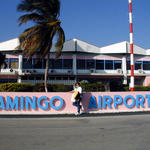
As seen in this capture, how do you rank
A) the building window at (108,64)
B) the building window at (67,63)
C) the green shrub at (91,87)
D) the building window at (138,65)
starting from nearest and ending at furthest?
1. the green shrub at (91,87)
2. the building window at (67,63)
3. the building window at (108,64)
4. the building window at (138,65)

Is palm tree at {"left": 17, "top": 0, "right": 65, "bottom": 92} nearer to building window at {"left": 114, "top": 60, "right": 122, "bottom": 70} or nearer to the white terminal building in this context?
the white terminal building

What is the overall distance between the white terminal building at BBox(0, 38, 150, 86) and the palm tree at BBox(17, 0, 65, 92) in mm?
12622

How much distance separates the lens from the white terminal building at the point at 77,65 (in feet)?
93.2

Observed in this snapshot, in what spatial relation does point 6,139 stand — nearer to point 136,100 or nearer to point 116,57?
point 136,100

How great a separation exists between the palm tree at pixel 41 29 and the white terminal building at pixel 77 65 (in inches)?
497

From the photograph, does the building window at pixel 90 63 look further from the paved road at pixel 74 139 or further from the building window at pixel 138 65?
the paved road at pixel 74 139

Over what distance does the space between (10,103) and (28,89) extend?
4290mm

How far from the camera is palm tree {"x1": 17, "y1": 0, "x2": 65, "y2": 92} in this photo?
14.3 meters

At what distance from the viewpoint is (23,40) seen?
1443 centimetres

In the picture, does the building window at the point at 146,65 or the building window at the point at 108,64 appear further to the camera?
the building window at the point at 146,65

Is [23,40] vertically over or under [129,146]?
over

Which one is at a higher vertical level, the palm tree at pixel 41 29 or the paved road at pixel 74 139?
the palm tree at pixel 41 29

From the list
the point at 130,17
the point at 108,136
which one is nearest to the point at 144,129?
the point at 108,136

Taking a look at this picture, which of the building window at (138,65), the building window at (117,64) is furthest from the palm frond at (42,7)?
the building window at (138,65)
